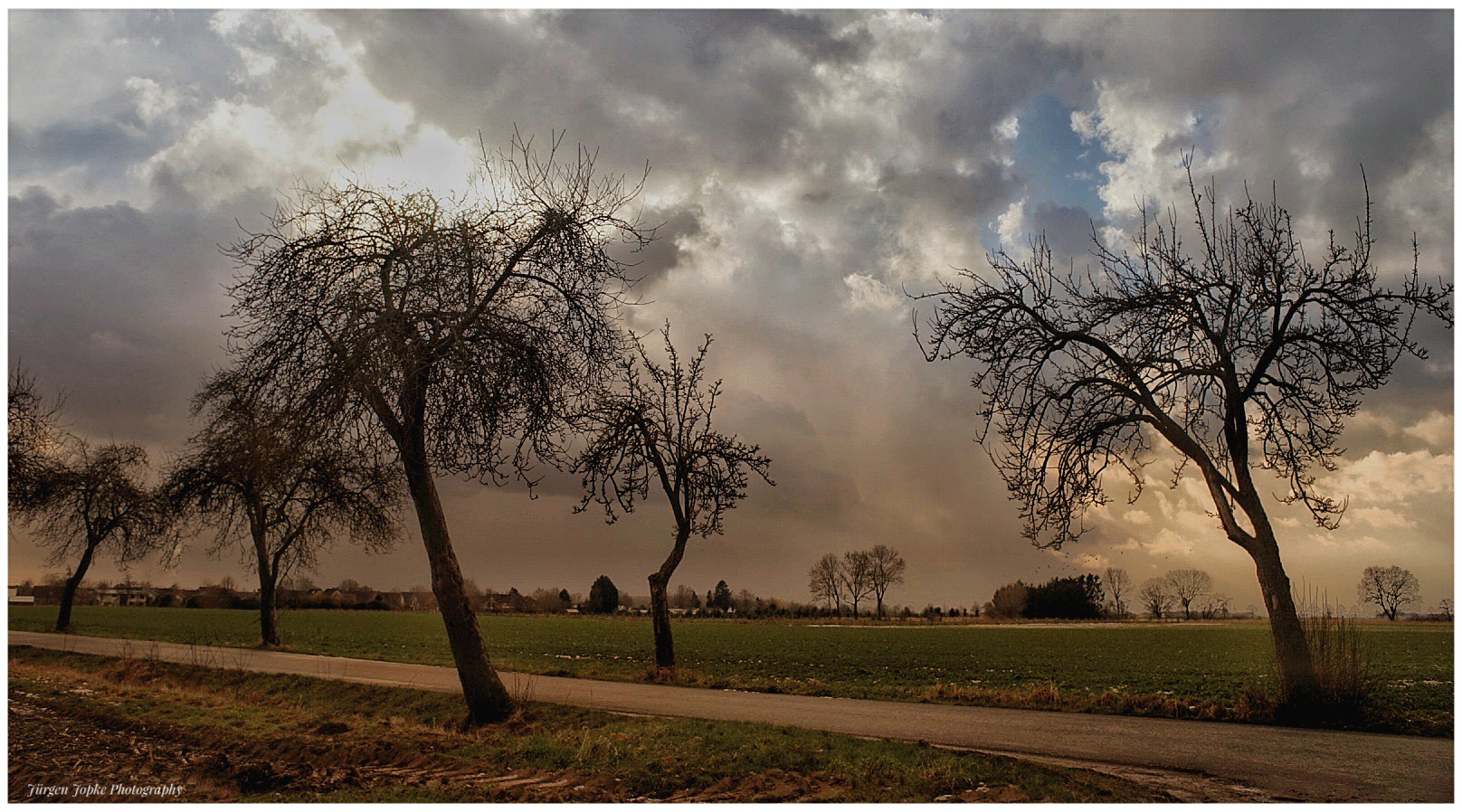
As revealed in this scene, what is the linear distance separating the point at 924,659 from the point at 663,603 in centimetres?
1326

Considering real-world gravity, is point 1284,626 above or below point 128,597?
above

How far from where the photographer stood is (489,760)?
379 inches

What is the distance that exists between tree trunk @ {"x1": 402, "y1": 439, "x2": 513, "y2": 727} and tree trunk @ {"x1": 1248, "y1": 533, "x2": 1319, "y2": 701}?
11175 millimetres

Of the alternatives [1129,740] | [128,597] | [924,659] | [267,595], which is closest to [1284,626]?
[1129,740]

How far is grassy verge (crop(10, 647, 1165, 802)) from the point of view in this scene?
8.16m

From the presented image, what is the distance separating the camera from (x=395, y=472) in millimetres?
12422

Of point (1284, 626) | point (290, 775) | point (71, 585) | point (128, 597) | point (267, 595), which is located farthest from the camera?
point (128, 597)

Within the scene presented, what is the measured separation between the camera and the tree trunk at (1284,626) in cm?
1212

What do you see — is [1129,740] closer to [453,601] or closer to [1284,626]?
[1284,626]

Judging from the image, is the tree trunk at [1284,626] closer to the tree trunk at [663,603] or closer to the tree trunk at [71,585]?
the tree trunk at [663,603]

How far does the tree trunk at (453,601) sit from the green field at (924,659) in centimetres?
640

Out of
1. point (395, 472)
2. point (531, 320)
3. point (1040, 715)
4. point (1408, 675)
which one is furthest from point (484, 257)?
point (1408, 675)

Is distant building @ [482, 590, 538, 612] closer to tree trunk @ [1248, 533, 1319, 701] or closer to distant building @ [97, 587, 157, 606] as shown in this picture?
tree trunk @ [1248, 533, 1319, 701]

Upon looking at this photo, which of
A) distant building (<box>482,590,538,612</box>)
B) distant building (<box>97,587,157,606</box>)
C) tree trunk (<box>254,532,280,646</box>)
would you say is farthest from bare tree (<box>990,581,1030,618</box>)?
distant building (<box>97,587,157,606</box>)
